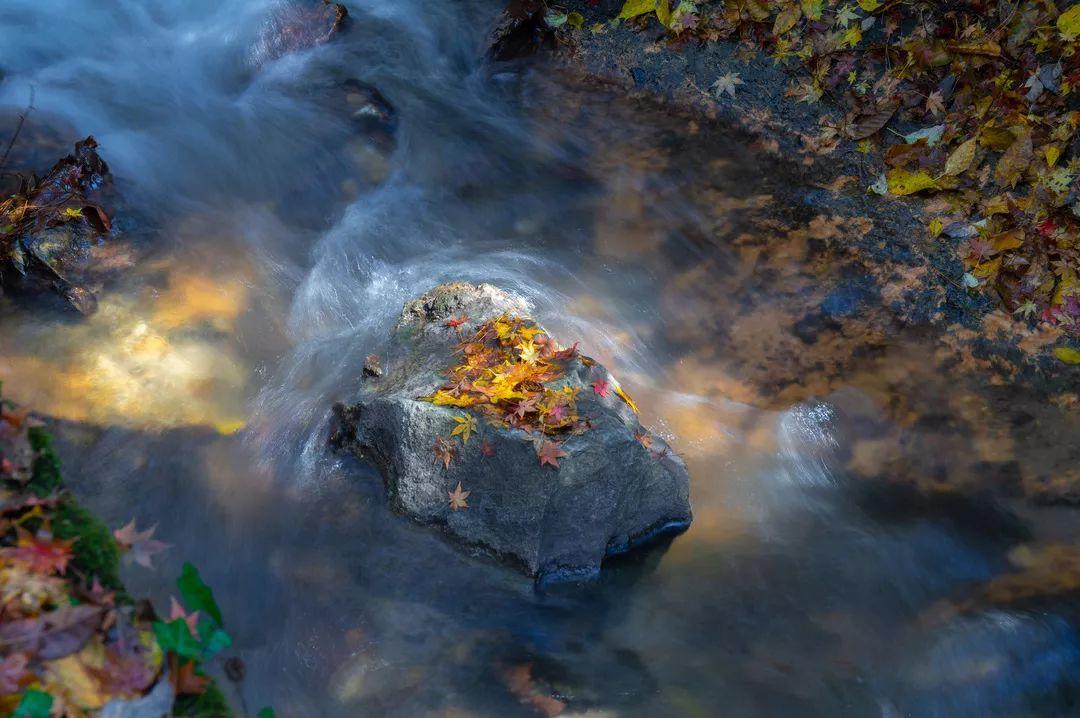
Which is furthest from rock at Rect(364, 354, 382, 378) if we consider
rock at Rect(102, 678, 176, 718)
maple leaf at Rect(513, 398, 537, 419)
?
rock at Rect(102, 678, 176, 718)

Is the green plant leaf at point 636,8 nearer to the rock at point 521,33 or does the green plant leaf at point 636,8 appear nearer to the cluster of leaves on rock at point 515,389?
the rock at point 521,33

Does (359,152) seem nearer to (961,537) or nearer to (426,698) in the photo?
(426,698)

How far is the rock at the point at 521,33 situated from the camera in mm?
8320

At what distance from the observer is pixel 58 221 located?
20.1 feet

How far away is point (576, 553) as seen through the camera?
4508 millimetres

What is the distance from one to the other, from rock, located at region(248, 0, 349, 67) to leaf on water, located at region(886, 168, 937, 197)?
258 inches

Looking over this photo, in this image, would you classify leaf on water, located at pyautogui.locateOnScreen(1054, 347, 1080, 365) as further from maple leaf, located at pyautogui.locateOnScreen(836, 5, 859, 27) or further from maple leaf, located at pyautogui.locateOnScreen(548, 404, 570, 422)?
maple leaf, located at pyautogui.locateOnScreen(548, 404, 570, 422)

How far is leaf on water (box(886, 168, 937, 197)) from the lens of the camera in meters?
6.52

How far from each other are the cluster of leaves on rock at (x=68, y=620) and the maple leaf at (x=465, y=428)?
185 cm

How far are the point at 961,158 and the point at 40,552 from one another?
7211mm

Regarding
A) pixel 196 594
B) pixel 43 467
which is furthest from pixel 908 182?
pixel 43 467

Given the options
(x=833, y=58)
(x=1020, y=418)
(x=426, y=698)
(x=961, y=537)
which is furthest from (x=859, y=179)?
(x=426, y=698)

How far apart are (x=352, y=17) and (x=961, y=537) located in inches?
338

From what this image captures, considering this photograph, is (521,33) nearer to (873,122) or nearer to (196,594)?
(873,122)
